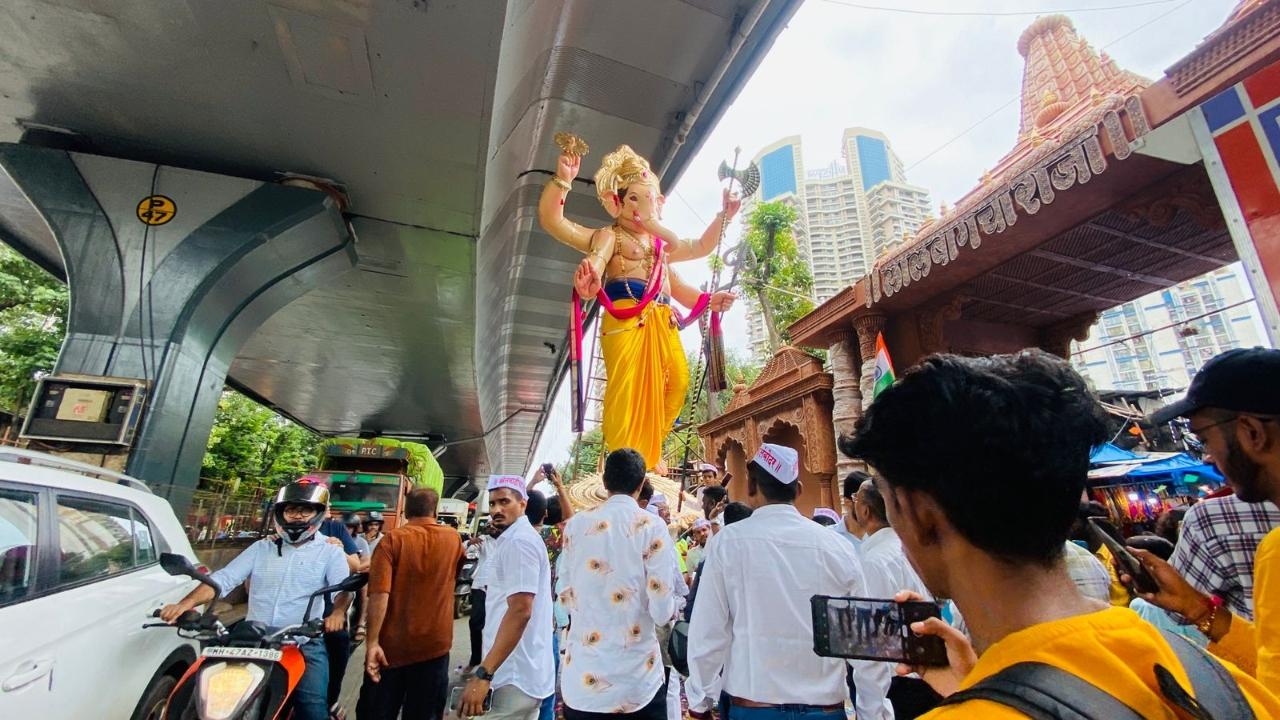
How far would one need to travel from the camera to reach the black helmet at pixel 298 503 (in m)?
3.27

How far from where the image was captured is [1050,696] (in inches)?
21.0

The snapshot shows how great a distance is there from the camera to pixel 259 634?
2.77 meters

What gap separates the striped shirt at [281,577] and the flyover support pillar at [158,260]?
2.12 metres

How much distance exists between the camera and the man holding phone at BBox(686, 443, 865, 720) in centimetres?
195

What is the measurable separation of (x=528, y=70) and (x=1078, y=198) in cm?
547

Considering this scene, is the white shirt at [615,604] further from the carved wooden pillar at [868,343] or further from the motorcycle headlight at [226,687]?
the carved wooden pillar at [868,343]

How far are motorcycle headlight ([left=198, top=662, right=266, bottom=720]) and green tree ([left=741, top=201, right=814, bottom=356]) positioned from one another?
1780 cm

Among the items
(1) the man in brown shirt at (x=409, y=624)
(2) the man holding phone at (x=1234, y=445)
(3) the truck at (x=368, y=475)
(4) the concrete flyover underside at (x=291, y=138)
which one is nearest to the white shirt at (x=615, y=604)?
(1) the man in brown shirt at (x=409, y=624)

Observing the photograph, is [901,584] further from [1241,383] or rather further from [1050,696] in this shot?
[1050,696]

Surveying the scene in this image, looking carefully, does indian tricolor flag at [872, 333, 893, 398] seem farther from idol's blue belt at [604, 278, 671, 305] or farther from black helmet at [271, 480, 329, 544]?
black helmet at [271, 480, 329, 544]

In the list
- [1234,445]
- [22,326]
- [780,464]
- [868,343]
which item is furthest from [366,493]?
[1234,445]

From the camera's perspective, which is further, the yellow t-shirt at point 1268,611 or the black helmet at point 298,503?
the black helmet at point 298,503

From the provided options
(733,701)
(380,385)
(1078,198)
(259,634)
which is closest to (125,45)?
(259,634)

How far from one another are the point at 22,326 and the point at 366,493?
30.1 ft
